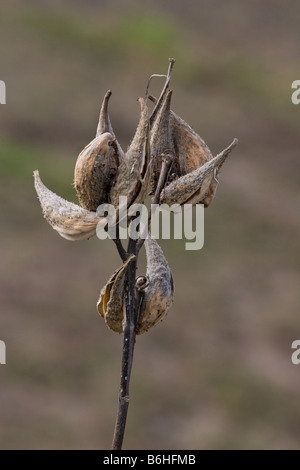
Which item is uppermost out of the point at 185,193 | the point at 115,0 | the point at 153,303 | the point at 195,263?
the point at 115,0

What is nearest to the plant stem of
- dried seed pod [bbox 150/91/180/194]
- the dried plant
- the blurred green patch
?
the dried plant

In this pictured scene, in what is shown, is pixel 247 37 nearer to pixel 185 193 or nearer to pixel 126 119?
pixel 126 119

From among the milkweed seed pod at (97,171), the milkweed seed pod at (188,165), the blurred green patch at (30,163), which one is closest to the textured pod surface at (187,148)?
the milkweed seed pod at (188,165)

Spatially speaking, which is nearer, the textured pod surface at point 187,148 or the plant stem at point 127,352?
the plant stem at point 127,352

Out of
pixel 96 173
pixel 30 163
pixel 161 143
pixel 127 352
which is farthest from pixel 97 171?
pixel 30 163

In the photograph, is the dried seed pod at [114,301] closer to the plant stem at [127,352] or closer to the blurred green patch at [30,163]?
the plant stem at [127,352]

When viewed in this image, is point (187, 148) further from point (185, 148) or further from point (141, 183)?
point (141, 183)

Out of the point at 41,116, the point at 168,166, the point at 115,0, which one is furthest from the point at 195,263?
the point at 168,166
